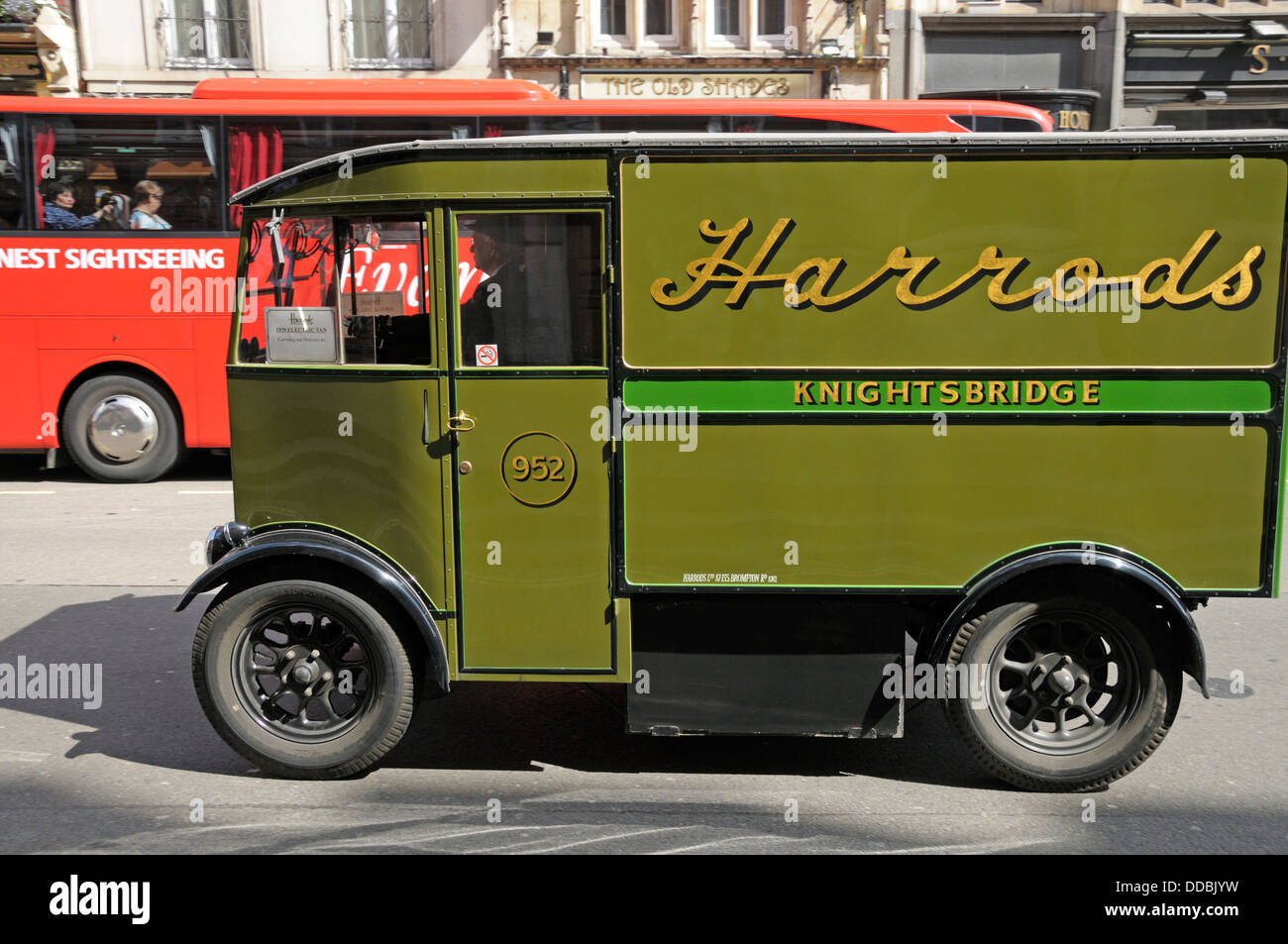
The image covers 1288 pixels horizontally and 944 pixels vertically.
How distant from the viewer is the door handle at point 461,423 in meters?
4.66

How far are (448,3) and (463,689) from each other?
17.2 meters

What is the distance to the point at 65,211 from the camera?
38.8 feet

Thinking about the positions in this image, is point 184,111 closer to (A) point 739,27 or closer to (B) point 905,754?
(B) point 905,754

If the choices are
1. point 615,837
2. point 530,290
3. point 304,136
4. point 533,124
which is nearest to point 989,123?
point 533,124

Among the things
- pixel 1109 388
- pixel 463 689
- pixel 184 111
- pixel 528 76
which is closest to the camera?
pixel 1109 388

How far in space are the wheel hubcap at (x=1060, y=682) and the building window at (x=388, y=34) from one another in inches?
718

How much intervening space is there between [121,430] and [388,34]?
426 inches

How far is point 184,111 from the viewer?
11711 mm

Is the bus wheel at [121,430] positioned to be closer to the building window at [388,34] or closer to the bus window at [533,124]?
the bus window at [533,124]

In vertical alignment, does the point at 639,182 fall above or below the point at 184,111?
below

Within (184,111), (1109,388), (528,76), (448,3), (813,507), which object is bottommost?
Answer: (813,507)

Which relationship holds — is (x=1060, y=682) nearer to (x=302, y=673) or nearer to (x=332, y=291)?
(x=302, y=673)
